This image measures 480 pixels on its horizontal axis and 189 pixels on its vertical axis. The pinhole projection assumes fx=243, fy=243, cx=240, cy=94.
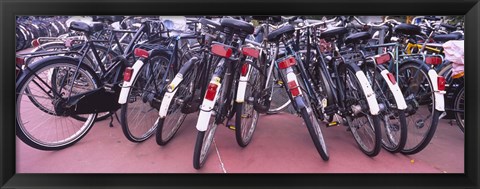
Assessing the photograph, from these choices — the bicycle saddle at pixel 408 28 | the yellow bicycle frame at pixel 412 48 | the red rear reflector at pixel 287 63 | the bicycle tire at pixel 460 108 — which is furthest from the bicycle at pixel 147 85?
the bicycle tire at pixel 460 108

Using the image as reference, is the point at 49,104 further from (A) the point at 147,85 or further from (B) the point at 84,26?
(A) the point at 147,85

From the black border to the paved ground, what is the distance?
0.25ft

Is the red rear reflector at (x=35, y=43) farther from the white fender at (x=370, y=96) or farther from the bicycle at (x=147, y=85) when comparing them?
the white fender at (x=370, y=96)

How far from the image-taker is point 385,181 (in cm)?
220

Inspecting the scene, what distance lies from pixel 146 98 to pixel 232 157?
1.09 m

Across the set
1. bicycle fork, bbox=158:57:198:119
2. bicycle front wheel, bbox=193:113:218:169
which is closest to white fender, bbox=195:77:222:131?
bicycle front wheel, bbox=193:113:218:169

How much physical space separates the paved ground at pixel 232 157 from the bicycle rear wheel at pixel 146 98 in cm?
16

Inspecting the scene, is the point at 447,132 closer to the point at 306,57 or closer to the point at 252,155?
the point at 306,57

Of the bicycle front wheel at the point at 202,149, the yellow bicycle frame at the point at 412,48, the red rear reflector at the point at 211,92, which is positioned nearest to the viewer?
the red rear reflector at the point at 211,92

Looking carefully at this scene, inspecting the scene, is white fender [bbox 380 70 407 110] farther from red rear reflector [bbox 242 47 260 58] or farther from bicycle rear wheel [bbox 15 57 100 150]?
bicycle rear wheel [bbox 15 57 100 150]

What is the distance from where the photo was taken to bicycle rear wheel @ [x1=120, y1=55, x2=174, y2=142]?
2514 mm
